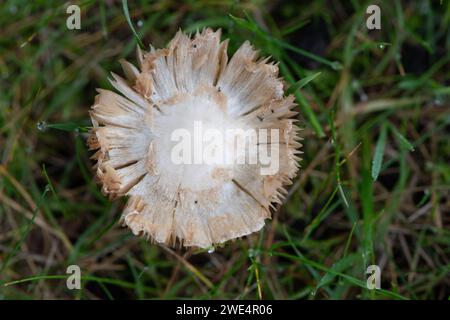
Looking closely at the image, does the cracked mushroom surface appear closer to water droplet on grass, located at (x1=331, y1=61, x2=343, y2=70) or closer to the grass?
the grass

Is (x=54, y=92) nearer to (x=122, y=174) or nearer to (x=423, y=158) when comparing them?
(x=122, y=174)

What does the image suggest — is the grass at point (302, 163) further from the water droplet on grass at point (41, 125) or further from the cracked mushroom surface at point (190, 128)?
the cracked mushroom surface at point (190, 128)

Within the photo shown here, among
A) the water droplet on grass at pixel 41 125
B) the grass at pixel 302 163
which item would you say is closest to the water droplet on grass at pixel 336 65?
the grass at pixel 302 163

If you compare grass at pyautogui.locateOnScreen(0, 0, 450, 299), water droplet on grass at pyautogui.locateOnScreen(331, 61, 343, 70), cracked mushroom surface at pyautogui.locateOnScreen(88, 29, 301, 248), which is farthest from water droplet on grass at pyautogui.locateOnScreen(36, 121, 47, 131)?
water droplet on grass at pyautogui.locateOnScreen(331, 61, 343, 70)

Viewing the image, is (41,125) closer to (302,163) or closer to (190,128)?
(190,128)
